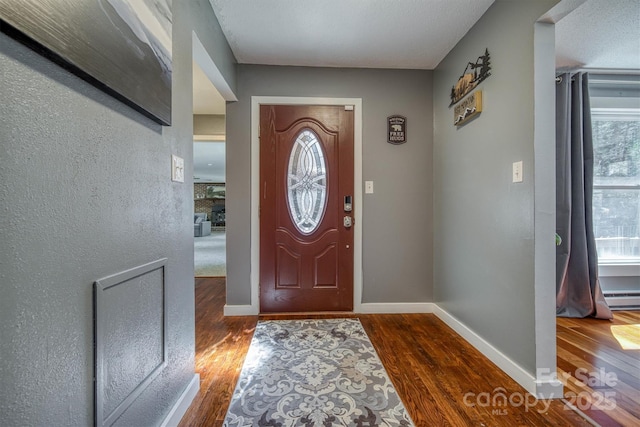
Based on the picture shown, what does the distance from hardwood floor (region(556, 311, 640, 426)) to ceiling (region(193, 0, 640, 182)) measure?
6.71 feet

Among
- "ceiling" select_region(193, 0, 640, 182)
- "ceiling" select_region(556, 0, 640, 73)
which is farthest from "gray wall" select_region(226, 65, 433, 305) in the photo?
"ceiling" select_region(556, 0, 640, 73)

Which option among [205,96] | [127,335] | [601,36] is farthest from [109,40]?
[601,36]

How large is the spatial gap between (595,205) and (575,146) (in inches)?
32.8

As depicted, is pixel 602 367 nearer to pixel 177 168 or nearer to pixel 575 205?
pixel 575 205

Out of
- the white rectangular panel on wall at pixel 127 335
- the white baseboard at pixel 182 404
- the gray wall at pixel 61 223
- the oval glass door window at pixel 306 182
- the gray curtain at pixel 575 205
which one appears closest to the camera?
the gray wall at pixel 61 223

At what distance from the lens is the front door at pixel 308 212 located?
2666 millimetres

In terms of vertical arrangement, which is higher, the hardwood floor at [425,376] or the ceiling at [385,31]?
the ceiling at [385,31]

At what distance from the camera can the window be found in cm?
289

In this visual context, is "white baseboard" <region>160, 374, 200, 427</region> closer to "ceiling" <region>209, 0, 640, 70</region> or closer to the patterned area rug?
the patterned area rug

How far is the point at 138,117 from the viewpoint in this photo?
1.05 metres

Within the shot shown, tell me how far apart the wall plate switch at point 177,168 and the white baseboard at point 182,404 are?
3.54ft

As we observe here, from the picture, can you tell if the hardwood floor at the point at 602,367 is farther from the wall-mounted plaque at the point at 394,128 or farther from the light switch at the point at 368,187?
the wall-mounted plaque at the point at 394,128

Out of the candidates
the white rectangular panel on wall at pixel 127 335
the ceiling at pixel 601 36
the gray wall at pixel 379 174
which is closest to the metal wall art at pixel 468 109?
the gray wall at pixel 379 174

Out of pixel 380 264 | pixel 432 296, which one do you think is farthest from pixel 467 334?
pixel 380 264
